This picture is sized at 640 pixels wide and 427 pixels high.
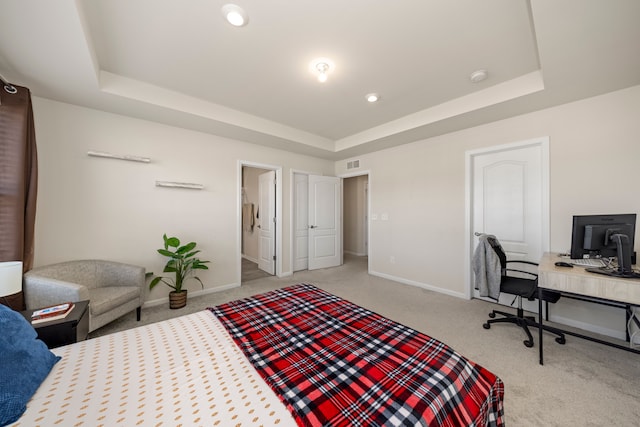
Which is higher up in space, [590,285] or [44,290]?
[590,285]

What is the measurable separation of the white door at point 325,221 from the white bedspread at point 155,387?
370cm

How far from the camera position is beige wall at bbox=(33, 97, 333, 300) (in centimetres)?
256

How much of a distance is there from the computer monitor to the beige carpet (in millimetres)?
899

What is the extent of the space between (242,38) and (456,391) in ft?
8.76

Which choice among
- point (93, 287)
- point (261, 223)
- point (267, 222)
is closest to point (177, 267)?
point (93, 287)

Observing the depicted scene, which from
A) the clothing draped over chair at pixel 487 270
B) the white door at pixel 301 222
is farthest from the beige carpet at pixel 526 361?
the white door at pixel 301 222

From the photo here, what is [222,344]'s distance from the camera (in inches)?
50.2

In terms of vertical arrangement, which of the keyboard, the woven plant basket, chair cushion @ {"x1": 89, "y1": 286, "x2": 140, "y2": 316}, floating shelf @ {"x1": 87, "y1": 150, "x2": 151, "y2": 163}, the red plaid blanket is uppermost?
floating shelf @ {"x1": 87, "y1": 150, "x2": 151, "y2": 163}

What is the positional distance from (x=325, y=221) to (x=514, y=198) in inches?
128

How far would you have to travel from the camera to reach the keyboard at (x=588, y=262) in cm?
202

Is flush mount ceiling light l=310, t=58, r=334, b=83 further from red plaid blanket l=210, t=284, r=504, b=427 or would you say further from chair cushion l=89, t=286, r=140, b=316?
chair cushion l=89, t=286, r=140, b=316

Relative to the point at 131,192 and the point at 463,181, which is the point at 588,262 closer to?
the point at 463,181

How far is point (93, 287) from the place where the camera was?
2.55 m

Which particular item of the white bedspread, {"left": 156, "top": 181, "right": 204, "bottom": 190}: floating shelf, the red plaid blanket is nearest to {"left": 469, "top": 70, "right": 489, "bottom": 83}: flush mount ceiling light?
the red plaid blanket
